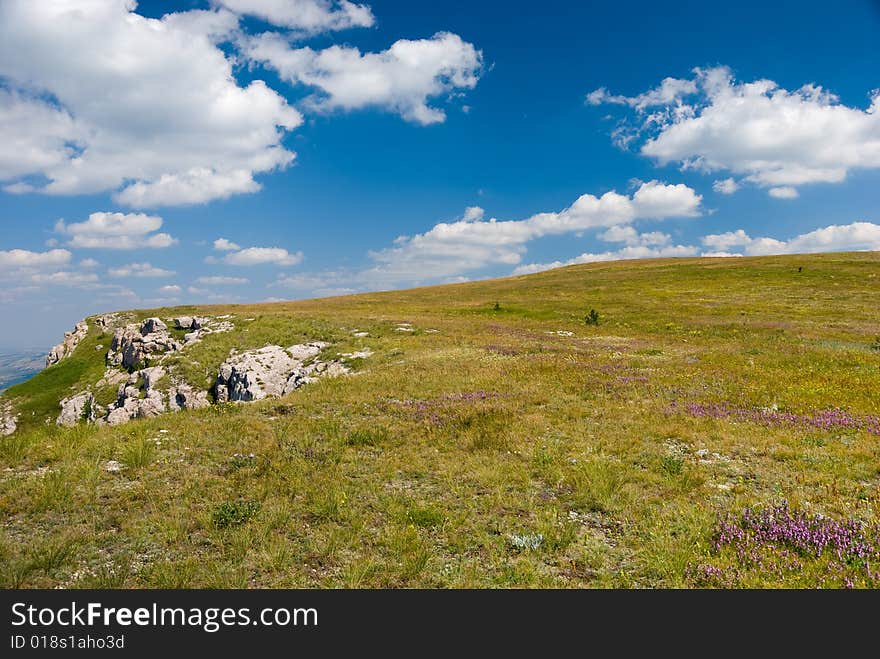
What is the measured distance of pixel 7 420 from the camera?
41062mm

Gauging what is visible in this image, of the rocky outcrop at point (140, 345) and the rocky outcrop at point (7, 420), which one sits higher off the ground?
the rocky outcrop at point (140, 345)

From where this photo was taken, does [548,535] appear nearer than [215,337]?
Yes

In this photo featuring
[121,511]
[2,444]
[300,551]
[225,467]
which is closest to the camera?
[300,551]

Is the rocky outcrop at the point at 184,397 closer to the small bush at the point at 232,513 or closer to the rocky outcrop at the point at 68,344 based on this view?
the small bush at the point at 232,513

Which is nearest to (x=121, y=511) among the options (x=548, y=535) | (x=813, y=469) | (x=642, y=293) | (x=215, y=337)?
(x=548, y=535)

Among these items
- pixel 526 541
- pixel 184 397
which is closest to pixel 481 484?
pixel 526 541

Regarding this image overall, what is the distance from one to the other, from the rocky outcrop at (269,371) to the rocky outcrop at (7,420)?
24.1 metres

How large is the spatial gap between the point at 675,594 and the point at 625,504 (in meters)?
2.90

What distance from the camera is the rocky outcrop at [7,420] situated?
128 ft

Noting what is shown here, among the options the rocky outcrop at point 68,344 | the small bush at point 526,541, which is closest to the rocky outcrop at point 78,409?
the rocky outcrop at point 68,344

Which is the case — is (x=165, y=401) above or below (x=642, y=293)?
below

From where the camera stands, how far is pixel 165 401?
31.2 metres

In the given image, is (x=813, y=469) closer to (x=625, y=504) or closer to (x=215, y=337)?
(x=625, y=504)

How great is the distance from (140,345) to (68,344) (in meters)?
30.2
